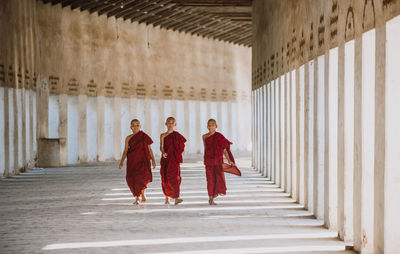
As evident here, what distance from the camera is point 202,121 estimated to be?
96.0 ft

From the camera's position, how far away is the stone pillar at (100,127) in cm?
2344

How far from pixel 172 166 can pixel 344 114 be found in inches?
168

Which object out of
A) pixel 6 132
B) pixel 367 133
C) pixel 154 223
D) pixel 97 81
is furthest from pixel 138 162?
pixel 97 81

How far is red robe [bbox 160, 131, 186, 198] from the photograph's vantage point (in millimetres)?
10656

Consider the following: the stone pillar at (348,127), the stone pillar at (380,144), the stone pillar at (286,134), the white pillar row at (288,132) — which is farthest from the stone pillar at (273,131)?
the stone pillar at (380,144)

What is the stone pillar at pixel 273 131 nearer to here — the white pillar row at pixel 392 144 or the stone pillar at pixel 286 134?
the stone pillar at pixel 286 134

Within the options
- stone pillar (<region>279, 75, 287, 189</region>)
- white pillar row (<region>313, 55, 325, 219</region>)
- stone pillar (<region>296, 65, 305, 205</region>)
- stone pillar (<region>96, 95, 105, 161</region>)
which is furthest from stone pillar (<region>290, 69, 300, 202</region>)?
stone pillar (<region>96, 95, 105, 161</region>)

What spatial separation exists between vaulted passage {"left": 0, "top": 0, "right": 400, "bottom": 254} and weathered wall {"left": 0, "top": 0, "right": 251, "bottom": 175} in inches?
2.5

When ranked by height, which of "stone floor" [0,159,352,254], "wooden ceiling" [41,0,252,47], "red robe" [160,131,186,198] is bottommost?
"stone floor" [0,159,352,254]

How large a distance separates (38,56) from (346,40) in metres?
15.5

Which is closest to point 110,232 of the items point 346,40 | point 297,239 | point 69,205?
point 297,239

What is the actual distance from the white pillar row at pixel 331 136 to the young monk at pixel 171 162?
10.8 ft

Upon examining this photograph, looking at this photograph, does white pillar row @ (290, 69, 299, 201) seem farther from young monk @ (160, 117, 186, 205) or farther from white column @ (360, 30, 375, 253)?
white column @ (360, 30, 375, 253)

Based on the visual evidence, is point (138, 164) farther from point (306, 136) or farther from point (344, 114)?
point (344, 114)
